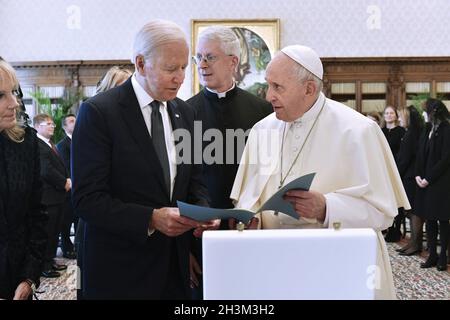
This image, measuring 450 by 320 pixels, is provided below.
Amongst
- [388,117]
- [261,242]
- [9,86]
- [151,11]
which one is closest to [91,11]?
[151,11]

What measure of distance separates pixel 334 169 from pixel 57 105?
1071 centimetres

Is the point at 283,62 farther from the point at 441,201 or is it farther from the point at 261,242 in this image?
the point at 441,201

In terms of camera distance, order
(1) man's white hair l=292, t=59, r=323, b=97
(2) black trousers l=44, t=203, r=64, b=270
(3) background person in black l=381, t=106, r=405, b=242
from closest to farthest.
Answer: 1. (1) man's white hair l=292, t=59, r=323, b=97
2. (2) black trousers l=44, t=203, r=64, b=270
3. (3) background person in black l=381, t=106, r=405, b=242

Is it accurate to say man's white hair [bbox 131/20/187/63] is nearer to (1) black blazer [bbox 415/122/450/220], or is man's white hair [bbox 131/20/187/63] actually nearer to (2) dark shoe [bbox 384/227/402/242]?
(1) black blazer [bbox 415/122/450/220]

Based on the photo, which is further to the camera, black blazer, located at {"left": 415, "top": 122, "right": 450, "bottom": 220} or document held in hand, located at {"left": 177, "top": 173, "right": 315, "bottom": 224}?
black blazer, located at {"left": 415, "top": 122, "right": 450, "bottom": 220}

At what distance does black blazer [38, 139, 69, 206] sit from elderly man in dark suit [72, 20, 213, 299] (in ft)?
16.2

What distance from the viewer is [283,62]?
8.43 feet

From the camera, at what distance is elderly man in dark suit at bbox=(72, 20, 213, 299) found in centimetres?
220

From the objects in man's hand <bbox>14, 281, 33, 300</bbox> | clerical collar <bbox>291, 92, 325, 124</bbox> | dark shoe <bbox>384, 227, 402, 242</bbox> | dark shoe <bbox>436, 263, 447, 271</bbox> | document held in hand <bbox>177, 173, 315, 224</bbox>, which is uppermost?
clerical collar <bbox>291, 92, 325, 124</bbox>

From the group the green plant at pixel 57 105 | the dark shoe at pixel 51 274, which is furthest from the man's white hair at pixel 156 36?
the green plant at pixel 57 105

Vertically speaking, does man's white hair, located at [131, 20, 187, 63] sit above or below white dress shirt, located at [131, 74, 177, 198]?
above

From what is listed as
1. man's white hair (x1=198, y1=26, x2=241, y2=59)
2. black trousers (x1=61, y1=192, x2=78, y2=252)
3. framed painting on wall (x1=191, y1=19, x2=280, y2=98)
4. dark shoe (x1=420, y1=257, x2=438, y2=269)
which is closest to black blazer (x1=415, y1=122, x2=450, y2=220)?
dark shoe (x1=420, y1=257, x2=438, y2=269)

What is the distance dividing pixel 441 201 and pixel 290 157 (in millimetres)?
5021

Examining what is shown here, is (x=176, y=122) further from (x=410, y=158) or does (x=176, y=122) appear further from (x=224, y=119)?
(x=410, y=158)
